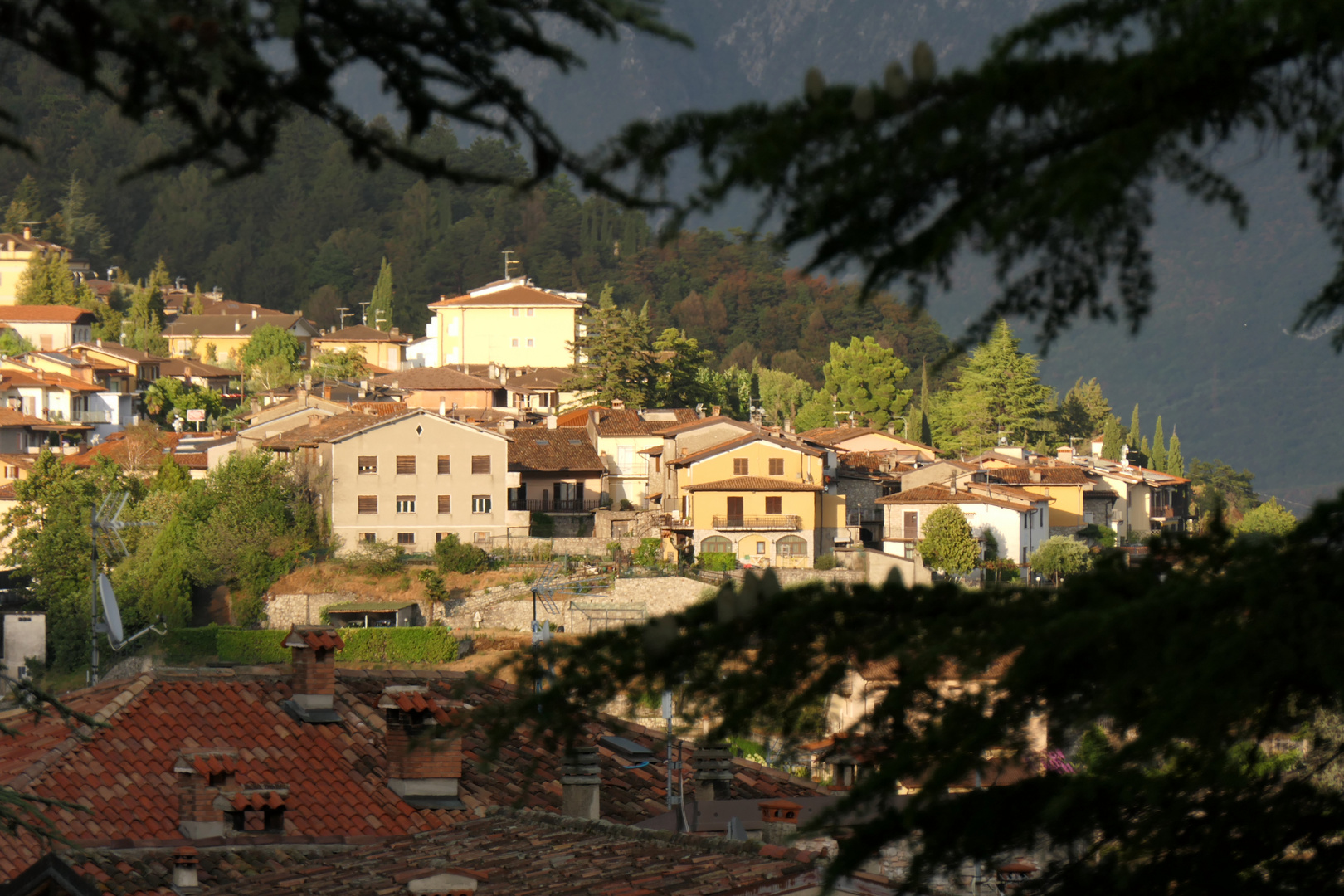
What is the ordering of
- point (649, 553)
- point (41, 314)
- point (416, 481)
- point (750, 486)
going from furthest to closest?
1. point (41, 314)
2. point (750, 486)
3. point (416, 481)
4. point (649, 553)

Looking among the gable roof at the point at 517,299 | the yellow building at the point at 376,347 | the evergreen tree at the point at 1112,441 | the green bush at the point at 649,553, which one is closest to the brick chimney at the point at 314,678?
the green bush at the point at 649,553

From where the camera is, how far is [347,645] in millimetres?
39875

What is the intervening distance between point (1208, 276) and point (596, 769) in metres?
177

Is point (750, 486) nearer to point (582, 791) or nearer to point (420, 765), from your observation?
point (420, 765)

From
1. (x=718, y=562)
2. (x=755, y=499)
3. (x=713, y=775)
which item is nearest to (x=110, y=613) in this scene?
(x=713, y=775)

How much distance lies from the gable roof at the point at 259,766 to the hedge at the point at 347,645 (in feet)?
86.5

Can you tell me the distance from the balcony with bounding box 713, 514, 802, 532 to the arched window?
0.31 m

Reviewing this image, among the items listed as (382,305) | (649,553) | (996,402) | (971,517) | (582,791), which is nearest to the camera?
(582,791)

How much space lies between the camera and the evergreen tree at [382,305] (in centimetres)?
10238

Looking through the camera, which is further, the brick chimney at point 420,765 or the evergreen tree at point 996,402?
the evergreen tree at point 996,402

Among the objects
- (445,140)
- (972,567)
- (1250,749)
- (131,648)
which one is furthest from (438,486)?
(445,140)

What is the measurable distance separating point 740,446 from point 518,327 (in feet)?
119

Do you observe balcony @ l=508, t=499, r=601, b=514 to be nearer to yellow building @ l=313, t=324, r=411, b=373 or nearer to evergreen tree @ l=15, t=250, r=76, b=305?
yellow building @ l=313, t=324, r=411, b=373

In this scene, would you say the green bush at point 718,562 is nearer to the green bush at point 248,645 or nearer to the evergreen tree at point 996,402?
the green bush at point 248,645
